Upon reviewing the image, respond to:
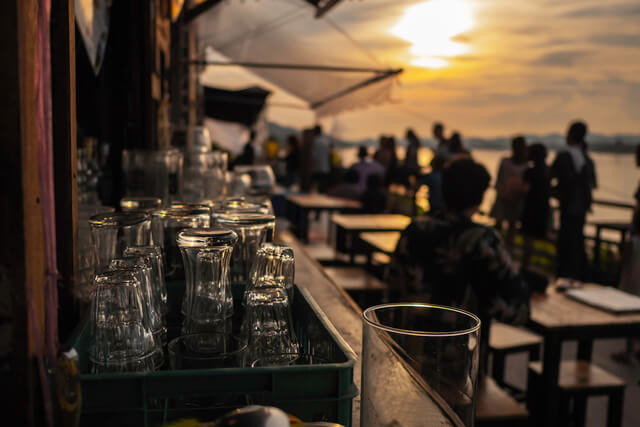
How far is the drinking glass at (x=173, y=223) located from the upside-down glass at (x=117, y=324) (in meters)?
0.31

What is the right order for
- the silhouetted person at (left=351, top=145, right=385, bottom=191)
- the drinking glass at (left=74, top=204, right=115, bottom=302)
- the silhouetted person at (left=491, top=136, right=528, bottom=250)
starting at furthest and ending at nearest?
the silhouetted person at (left=351, top=145, right=385, bottom=191) < the silhouetted person at (left=491, top=136, right=528, bottom=250) < the drinking glass at (left=74, top=204, right=115, bottom=302)

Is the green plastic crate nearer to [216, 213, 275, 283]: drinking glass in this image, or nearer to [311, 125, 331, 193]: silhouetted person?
[216, 213, 275, 283]: drinking glass

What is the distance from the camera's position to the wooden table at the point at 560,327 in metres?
2.20

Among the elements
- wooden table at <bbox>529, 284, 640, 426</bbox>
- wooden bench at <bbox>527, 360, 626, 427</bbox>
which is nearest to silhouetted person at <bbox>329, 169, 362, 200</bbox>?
wooden bench at <bbox>527, 360, 626, 427</bbox>

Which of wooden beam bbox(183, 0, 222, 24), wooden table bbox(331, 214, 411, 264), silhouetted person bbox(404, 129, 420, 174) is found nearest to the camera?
wooden beam bbox(183, 0, 222, 24)

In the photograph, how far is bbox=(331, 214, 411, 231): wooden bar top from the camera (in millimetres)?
4645

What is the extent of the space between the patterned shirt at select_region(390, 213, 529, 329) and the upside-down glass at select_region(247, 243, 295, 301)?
1.16 m

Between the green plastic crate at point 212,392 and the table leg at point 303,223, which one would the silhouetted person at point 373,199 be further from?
the green plastic crate at point 212,392

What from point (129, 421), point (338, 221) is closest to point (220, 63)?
point (338, 221)

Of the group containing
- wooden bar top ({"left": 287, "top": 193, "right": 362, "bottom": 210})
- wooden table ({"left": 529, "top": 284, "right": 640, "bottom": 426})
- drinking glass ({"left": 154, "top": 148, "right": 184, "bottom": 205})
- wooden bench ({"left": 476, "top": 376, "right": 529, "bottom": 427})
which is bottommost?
wooden bench ({"left": 476, "top": 376, "right": 529, "bottom": 427})

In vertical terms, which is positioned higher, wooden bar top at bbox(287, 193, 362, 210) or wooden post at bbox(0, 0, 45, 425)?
wooden post at bbox(0, 0, 45, 425)

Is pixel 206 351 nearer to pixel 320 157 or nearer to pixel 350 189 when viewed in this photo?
pixel 350 189

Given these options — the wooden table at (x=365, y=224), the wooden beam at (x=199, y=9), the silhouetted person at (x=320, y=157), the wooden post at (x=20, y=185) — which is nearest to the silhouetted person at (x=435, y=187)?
the wooden table at (x=365, y=224)

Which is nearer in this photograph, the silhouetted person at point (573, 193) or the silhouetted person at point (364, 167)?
the silhouetted person at point (573, 193)
